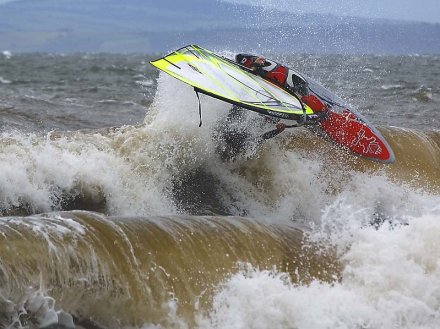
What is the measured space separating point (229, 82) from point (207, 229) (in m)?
3.39

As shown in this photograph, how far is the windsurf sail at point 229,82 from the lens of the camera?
962 centimetres

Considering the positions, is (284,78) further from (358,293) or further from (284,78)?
(358,293)

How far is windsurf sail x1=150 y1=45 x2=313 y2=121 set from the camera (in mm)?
9617

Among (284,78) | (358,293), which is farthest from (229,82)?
(358,293)

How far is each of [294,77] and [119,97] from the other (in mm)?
11669

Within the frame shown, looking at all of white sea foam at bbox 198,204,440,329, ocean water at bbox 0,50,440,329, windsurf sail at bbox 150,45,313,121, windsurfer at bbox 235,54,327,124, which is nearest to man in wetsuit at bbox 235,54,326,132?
windsurfer at bbox 235,54,327,124

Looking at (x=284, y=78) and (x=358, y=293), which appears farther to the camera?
(x=284, y=78)

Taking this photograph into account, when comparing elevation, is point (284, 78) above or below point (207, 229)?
above

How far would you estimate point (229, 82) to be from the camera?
996 cm

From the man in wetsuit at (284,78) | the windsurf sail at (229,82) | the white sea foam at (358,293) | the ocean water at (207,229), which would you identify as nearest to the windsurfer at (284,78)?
the man in wetsuit at (284,78)

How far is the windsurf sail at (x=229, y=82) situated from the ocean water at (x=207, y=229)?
1.46 feet

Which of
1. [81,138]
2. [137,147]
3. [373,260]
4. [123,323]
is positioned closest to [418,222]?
[373,260]

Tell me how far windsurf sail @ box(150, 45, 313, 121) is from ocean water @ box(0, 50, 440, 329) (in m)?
0.45

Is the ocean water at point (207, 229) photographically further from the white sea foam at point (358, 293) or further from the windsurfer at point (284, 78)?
the windsurfer at point (284, 78)
